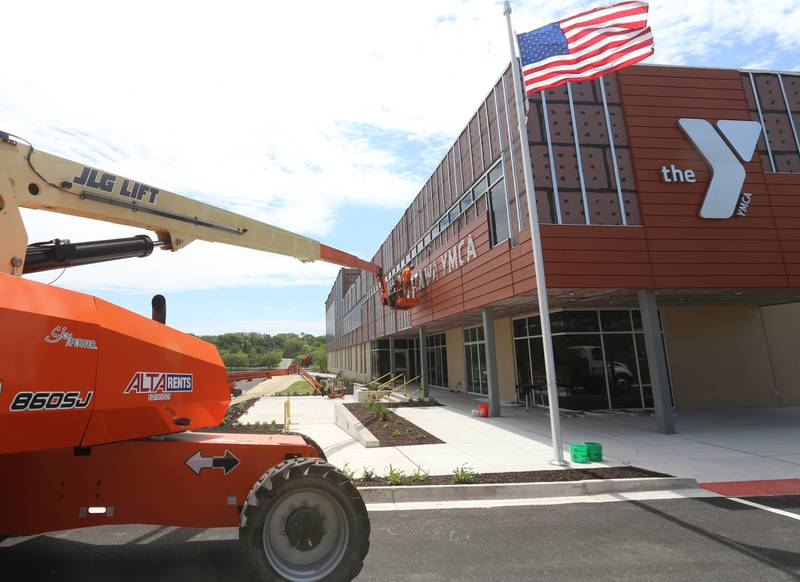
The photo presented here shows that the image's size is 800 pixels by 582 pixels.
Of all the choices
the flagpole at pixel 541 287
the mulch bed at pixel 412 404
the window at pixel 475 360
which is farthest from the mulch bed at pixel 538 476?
the window at pixel 475 360

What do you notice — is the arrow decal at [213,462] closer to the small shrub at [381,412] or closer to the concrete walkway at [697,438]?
the concrete walkway at [697,438]

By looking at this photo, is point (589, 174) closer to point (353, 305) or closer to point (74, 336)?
point (74, 336)

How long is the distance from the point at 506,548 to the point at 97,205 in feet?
22.2

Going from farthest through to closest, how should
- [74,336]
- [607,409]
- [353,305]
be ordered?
[353,305] < [607,409] < [74,336]

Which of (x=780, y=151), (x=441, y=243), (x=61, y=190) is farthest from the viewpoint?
(x=441, y=243)

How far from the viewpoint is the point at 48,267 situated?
5.21 m

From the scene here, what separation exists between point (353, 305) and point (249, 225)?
40100 mm

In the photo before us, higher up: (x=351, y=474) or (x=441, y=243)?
(x=441, y=243)

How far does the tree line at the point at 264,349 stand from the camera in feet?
285

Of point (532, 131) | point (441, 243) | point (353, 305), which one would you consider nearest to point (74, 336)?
point (532, 131)

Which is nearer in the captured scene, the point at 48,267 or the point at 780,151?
the point at 48,267

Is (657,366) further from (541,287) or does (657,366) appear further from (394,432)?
(394,432)

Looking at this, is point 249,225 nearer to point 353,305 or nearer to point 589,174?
point 589,174

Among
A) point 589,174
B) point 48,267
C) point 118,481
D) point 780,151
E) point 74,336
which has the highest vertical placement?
point 780,151
